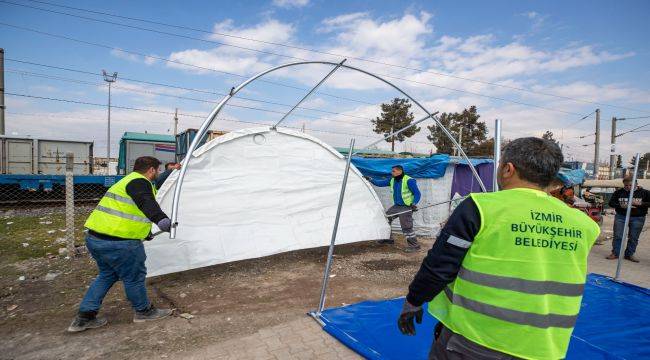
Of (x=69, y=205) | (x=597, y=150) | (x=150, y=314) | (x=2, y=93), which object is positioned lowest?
(x=150, y=314)

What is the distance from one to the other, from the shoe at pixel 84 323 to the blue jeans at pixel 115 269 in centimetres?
11

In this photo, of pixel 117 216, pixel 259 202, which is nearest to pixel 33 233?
pixel 259 202

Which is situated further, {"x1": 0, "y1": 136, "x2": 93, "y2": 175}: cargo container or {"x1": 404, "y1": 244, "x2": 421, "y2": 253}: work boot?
{"x1": 0, "y1": 136, "x2": 93, "y2": 175}: cargo container

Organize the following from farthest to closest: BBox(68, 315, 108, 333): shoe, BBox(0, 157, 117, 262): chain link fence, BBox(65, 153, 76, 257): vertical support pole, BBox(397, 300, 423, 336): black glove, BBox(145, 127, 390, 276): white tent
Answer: BBox(0, 157, 117, 262): chain link fence, BBox(65, 153, 76, 257): vertical support pole, BBox(145, 127, 390, 276): white tent, BBox(68, 315, 108, 333): shoe, BBox(397, 300, 423, 336): black glove

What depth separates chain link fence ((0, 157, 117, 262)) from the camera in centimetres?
655

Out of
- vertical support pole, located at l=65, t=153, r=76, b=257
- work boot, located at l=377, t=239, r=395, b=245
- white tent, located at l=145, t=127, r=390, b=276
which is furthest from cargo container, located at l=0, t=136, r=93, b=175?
work boot, located at l=377, t=239, r=395, b=245

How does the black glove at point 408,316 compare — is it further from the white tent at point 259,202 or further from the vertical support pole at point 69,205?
the vertical support pole at point 69,205

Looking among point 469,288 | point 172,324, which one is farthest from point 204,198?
point 469,288

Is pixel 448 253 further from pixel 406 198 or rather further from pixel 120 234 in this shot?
pixel 406 198

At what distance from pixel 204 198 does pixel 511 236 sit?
5.19 meters

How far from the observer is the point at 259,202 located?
6.49 meters

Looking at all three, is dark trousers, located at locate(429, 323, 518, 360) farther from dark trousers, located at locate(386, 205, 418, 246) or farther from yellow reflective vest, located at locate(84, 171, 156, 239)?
dark trousers, located at locate(386, 205, 418, 246)

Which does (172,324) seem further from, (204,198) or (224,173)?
(224,173)

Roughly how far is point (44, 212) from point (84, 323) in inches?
399
